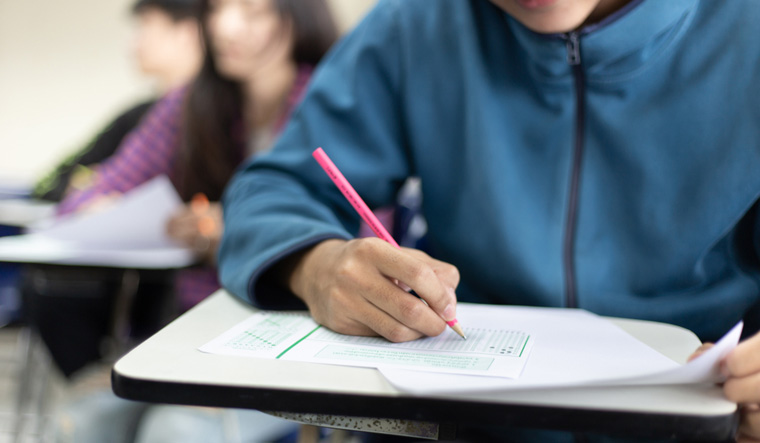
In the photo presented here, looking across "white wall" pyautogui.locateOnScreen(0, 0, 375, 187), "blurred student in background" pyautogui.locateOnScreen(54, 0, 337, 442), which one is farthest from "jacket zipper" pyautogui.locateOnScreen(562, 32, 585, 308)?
"white wall" pyautogui.locateOnScreen(0, 0, 375, 187)

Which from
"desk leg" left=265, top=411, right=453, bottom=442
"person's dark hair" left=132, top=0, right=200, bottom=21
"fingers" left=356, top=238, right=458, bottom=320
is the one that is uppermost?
"fingers" left=356, top=238, right=458, bottom=320

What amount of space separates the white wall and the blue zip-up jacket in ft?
12.2

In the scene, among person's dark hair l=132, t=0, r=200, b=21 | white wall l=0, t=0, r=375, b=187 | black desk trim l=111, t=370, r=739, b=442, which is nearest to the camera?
black desk trim l=111, t=370, r=739, b=442

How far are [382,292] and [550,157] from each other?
1.18 ft

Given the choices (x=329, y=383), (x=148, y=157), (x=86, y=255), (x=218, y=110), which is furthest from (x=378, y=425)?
(x=148, y=157)

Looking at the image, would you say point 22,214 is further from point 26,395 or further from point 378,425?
point 378,425

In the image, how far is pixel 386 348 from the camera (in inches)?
21.6

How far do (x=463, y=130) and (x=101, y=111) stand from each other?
398cm

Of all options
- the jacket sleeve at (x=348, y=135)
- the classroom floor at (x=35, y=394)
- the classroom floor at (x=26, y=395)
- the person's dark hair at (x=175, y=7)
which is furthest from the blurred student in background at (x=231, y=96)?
the person's dark hair at (x=175, y=7)

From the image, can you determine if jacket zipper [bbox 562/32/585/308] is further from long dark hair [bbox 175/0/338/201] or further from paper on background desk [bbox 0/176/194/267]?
long dark hair [bbox 175/0/338/201]

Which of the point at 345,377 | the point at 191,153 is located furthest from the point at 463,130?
the point at 191,153

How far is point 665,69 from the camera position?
758mm

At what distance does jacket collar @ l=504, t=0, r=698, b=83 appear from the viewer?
713mm

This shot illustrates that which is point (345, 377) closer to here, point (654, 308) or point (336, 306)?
point (336, 306)
